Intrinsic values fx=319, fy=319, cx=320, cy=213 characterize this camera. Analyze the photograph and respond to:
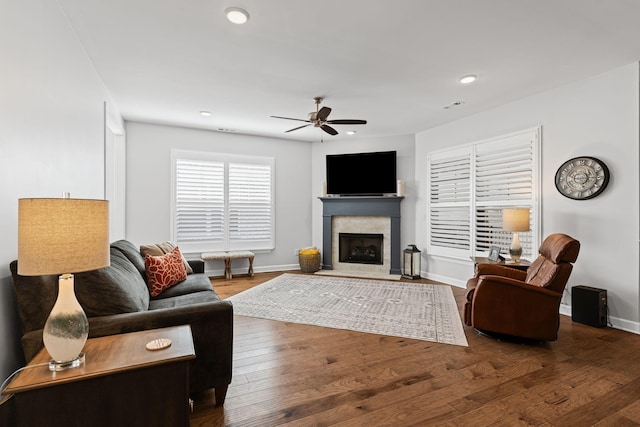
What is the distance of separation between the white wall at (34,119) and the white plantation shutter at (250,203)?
3.30 metres

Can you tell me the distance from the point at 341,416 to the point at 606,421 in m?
1.60

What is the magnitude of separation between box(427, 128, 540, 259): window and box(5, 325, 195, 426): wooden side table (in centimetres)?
444

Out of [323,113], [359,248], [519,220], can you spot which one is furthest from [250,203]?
[519,220]

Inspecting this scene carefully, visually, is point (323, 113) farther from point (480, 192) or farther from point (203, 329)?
point (203, 329)

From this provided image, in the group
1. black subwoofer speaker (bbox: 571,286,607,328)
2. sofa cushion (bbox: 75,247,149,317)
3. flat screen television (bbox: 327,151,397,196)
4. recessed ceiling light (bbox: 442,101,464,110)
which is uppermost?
recessed ceiling light (bbox: 442,101,464,110)

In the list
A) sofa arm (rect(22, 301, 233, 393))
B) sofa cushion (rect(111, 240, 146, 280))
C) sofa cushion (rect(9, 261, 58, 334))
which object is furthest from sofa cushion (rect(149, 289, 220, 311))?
sofa cushion (rect(9, 261, 58, 334))

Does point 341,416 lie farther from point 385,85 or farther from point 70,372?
point 385,85

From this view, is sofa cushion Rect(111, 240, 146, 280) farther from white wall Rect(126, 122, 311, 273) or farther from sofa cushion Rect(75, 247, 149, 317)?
white wall Rect(126, 122, 311, 273)

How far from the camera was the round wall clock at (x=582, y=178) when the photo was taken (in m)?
3.54

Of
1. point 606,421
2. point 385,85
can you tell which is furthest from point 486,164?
point 606,421

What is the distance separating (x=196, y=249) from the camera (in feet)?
19.3

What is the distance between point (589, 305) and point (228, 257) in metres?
5.10

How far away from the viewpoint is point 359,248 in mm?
6824

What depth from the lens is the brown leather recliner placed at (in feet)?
9.64
